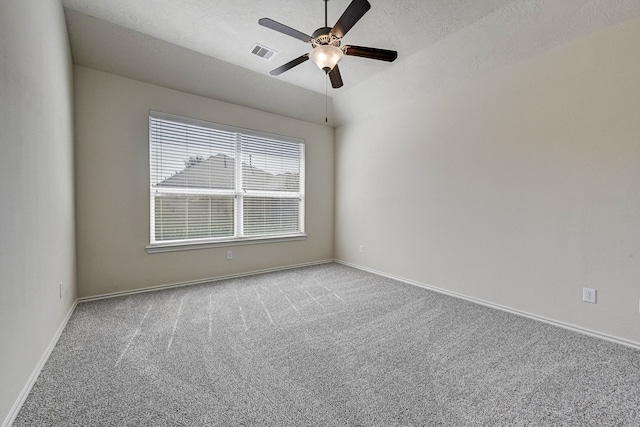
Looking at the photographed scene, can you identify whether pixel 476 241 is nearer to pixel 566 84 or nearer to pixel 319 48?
pixel 566 84

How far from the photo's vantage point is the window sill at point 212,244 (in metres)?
3.44

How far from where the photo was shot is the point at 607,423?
4.52 ft

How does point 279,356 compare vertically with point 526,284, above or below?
below

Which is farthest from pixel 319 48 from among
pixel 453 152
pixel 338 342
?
pixel 338 342

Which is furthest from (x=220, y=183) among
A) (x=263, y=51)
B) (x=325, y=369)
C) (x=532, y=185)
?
(x=532, y=185)

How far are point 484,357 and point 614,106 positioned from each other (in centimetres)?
231

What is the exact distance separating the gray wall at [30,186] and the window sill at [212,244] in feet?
3.29

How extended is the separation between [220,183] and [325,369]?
3.03 meters

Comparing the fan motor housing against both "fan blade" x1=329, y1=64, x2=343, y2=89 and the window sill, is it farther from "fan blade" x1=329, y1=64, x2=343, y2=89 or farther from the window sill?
the window sill

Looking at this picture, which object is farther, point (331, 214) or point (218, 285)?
point (331, 214)

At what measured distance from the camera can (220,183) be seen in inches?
156

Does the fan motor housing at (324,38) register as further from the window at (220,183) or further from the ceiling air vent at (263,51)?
the window at (220,183)

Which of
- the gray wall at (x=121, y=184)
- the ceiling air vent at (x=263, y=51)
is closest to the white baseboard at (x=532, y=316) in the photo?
the gray wall at (x=121, y=184)

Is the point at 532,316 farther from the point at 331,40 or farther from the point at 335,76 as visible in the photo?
the point at 331,40
